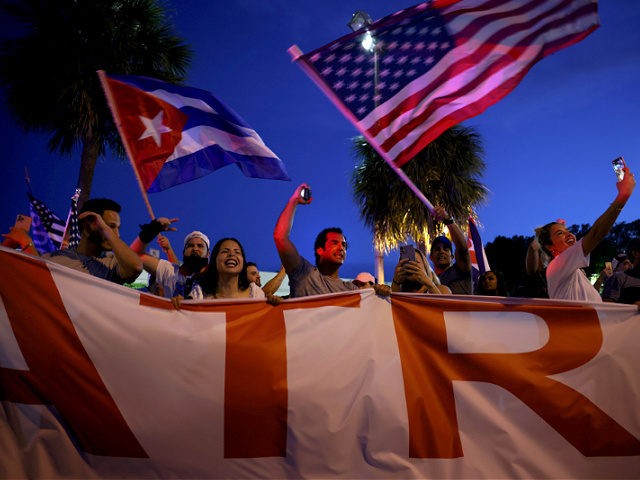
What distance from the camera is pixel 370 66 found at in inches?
176

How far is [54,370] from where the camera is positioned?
9.43ft

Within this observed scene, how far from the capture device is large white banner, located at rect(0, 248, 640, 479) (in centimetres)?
279

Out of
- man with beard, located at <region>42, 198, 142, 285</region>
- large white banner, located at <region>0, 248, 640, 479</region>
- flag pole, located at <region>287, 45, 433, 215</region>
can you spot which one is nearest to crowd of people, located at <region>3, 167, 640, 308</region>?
man with beard, located at <region>42, 198, 142, 285</region>

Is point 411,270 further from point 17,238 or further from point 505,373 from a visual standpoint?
point 17,238

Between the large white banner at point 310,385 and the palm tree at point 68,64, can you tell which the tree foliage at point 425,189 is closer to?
the palm tree at point 68,64

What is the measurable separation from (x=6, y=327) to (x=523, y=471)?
328 cm

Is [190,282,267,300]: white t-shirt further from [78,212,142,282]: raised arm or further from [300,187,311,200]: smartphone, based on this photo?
[300,187,311,200]: smartphone

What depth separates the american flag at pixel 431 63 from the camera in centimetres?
420

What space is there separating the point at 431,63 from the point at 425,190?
13965 millimetres

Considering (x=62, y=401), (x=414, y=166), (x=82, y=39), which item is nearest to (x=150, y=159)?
(x=62, y=401)

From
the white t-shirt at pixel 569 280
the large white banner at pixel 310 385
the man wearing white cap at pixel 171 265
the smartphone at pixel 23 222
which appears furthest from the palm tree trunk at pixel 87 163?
the white t-shirt at pixel 569 280

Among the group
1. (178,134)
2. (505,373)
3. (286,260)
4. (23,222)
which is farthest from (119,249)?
(505,373)

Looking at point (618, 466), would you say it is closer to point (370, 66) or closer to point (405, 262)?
point (405, 262)

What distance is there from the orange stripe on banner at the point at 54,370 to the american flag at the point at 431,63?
9.35 feet
